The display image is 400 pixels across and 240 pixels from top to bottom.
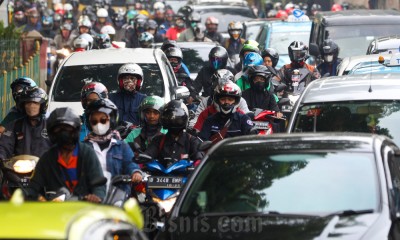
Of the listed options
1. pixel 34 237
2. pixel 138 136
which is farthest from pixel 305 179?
pixel 138 136

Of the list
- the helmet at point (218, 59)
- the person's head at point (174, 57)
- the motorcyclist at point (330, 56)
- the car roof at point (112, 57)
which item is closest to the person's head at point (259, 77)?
the car roof at point (112, 57)

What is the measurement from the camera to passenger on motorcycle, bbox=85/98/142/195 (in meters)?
10.5

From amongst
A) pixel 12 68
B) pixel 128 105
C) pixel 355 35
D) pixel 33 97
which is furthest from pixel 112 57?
pixel 355 35

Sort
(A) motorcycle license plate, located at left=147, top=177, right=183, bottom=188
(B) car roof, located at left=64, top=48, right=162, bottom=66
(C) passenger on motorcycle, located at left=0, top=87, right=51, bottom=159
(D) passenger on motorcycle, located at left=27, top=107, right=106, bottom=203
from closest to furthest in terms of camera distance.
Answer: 1. (D) passenger on motorcycle, located at left=27, top=107, right=106, bottom=203
2. (A) motorcycle license plate, located at left=147, top=177, right=183, bottom=188
3. (C) passenger on motorcycle, located at left=0, top=87, right=51, bottom=159
4. (B) car roof, located at left=64, top=48, right=162, bottom=66

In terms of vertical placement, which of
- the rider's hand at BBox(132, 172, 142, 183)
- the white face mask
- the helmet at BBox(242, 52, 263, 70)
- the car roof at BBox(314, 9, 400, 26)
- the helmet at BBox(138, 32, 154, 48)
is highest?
the white face mask

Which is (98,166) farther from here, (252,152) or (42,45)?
(42,45)

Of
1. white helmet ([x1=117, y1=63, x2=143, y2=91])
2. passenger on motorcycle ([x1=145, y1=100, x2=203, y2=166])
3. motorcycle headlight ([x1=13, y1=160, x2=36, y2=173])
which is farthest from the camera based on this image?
white helmet ([x1=117, y1=63, x2=143, y2=91])

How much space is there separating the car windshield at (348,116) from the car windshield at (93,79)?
5664mm

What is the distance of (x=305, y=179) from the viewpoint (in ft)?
29.5

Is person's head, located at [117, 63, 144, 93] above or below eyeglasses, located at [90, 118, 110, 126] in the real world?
below

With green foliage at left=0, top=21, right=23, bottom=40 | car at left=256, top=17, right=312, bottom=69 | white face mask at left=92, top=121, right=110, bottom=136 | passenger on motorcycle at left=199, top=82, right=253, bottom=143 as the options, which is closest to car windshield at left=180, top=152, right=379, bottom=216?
white face mask at left=92, top=121, right=110, bottom=136

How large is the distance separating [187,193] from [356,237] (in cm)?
138

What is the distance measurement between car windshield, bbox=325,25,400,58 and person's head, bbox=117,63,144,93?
8143 mm

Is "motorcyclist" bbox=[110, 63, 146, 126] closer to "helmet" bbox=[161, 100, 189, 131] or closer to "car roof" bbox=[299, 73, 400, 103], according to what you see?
"helmet" bbox=[161, 100, 189, 131]
